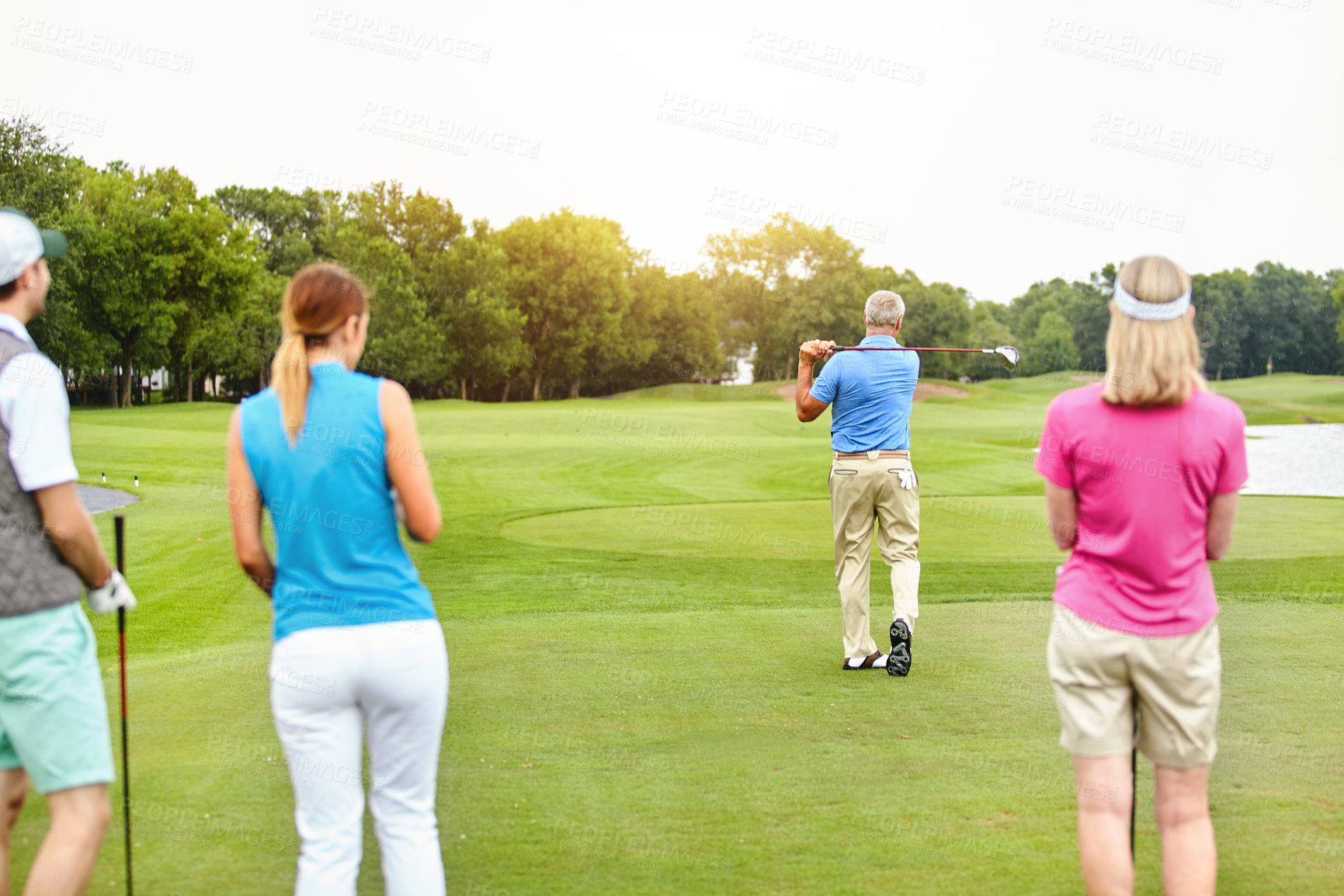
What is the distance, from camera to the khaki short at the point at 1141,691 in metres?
2.80

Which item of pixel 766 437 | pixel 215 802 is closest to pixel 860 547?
pixel 215 802

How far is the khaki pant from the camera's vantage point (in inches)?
246

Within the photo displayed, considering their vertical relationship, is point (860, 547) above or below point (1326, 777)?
above

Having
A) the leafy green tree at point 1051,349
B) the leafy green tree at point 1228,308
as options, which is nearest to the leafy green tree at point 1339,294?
the leafy green tree at point 1228,308

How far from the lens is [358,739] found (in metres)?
2.70

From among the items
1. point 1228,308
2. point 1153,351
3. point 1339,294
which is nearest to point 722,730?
point 1153,351

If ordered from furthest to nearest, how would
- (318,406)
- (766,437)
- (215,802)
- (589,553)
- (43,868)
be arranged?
(766,437)
(589,553)
(215,802)
(43,868)
(318,406)

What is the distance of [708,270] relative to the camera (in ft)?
264

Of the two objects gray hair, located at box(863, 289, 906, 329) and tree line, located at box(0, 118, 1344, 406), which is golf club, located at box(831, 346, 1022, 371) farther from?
tree line, located at box(0, 118, 1344, 406)

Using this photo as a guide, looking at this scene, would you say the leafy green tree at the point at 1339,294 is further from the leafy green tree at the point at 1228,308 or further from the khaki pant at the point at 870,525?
the khaki pant at the point at 870,525

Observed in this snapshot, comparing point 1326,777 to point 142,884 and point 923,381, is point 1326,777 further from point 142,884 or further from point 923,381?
point 923,381

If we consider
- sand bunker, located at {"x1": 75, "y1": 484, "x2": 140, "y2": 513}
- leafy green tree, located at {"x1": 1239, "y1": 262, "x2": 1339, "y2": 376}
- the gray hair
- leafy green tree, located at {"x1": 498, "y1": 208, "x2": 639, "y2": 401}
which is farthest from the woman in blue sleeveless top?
leafy green tree, located at {"x1": 1239, "y1": 262, "x2": 1339, "y2": 376}

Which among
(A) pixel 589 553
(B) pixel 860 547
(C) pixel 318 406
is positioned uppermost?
(C) pixel 318 406

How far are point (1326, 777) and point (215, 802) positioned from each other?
4140mm
